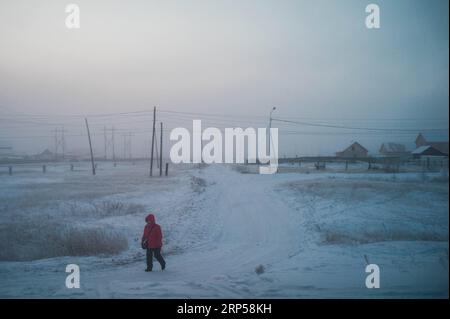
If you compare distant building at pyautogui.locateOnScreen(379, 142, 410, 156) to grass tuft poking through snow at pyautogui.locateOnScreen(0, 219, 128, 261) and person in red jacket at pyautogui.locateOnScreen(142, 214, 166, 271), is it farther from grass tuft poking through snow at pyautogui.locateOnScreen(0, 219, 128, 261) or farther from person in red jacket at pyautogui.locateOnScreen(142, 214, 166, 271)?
person in red jacket at pyautogui.locateOnScreen(142, 214, 166, 271)

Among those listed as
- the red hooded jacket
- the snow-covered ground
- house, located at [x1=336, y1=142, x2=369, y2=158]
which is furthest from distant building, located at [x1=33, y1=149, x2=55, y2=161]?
the red hooded jacket

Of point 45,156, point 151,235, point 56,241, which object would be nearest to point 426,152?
point 151,235

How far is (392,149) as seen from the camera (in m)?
46.7

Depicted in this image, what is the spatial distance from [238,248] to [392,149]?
42.9m

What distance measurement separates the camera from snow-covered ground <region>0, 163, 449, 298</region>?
7.15 m

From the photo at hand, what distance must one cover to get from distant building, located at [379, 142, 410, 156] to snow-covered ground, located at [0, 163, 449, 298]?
27678 mm

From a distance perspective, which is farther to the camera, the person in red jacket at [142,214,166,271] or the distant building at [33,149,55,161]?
the distant building at [33,149,55,161]

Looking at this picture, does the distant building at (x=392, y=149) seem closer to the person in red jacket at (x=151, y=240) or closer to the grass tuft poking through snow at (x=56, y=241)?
the grass tuft poking through snow at (x=56, y=241)

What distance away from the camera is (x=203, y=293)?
6.99 metres

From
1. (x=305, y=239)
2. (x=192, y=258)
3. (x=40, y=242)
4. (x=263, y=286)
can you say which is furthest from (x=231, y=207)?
(x=263, y=286)

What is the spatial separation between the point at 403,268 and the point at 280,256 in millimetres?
3302

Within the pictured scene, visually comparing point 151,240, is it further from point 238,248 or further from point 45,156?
point 45,156

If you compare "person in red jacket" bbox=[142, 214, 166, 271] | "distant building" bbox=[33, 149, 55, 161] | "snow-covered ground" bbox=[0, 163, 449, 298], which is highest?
"distant building" bbox=[33, 149, 55, 161]

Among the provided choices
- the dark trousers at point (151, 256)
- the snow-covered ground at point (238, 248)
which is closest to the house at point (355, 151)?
the snow-covered ground at point (238, 248)
